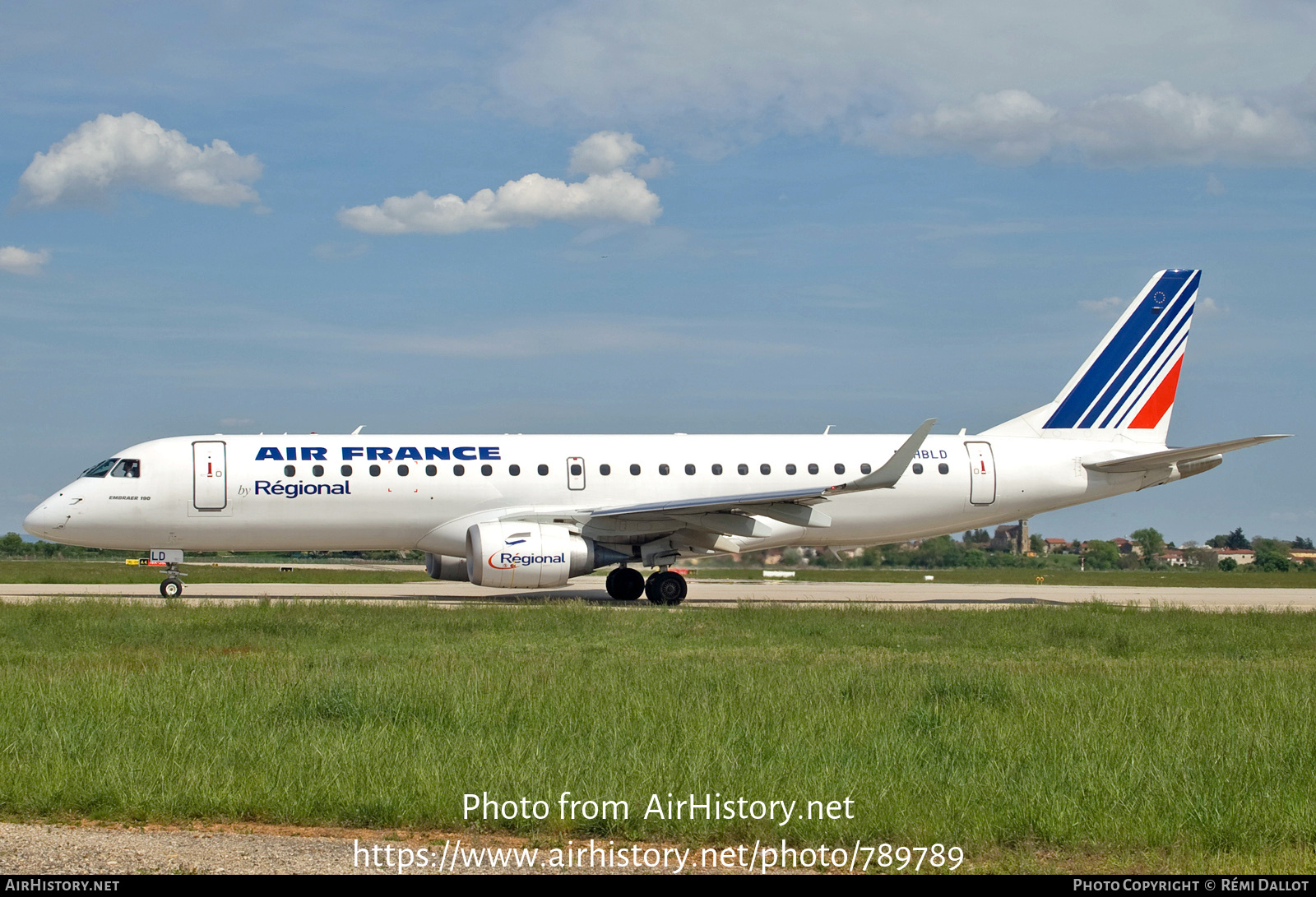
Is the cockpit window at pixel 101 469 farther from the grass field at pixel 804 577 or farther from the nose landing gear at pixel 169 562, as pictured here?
the grass field at pixel 804 577

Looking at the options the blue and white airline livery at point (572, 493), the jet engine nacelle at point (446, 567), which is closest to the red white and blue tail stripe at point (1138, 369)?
the blue and white airline livery at point (572, 493)

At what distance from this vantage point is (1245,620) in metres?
20.2

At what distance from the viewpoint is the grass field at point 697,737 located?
6.88 m

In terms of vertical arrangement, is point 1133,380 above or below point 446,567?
above

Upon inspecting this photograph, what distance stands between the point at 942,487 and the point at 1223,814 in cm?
1959

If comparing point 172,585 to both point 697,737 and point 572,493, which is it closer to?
point 572,493

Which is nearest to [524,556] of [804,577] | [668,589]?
[668,589]

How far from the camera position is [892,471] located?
2292cm

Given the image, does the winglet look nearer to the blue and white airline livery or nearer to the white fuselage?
the blue and white airline livery

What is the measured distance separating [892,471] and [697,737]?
1474 centimetres

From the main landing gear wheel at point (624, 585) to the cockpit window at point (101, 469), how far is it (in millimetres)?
10192

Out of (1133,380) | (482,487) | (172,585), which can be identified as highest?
(1133,380)

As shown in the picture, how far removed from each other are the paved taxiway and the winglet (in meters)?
2.77

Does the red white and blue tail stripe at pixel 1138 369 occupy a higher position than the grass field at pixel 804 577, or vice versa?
the red white and blue tail stripe at pixel 1138 369
